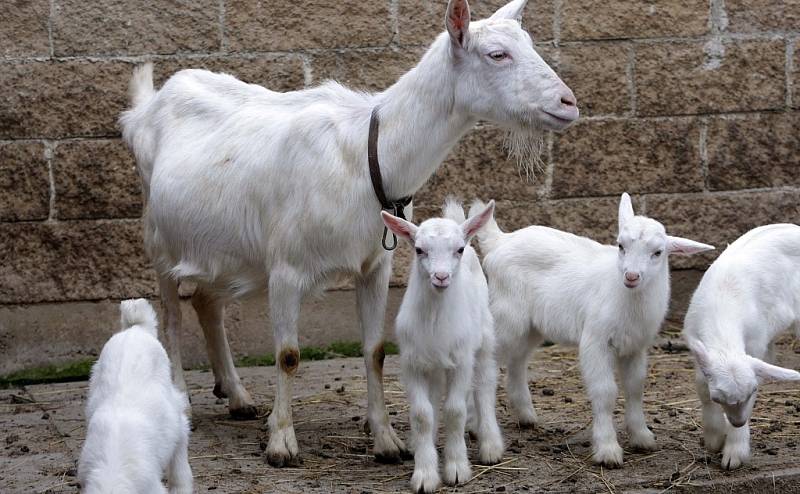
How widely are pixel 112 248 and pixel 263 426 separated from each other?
1.79 meters

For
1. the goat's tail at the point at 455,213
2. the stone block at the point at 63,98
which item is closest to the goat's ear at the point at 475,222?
the goat's tail at the point at 455,213

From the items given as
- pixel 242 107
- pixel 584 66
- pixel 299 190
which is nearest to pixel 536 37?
pixel 584 66

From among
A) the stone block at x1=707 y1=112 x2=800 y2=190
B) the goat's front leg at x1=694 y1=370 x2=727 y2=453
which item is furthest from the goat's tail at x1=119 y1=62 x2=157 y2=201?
the stone block at x1=707 y1=112 x2=800 y2=190

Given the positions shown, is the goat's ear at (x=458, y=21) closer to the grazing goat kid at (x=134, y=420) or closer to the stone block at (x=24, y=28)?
the grazing goat kid at (x=134, y=420)

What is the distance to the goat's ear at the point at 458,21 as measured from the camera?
5039 millimetres

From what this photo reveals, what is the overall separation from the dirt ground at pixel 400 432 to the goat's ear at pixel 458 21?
1.75 metres

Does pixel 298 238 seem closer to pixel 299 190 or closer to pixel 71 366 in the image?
pixel 299 190

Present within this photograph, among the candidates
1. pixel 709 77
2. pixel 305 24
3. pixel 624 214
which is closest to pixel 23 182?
pixel 305 24

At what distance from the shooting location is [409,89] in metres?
5.35

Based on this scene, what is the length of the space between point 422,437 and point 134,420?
1226 millimetres

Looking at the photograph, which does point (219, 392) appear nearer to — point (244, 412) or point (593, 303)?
point (244, 412)

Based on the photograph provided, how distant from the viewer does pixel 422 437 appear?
4797 mm

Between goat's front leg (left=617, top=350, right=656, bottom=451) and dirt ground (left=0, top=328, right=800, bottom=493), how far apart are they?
83 millimetres

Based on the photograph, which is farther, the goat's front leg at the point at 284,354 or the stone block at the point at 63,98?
the stone block at the point at 63,98
